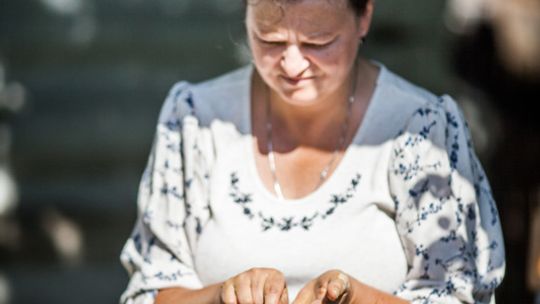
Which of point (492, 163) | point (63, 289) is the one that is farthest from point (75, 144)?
point (492, 163)

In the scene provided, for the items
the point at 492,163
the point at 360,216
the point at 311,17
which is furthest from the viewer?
the point at 492,163

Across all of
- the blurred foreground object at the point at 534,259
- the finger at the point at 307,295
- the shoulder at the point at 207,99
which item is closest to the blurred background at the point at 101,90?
the blurred foreground object at the point at 534,259

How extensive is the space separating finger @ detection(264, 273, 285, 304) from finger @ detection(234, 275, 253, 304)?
41mm

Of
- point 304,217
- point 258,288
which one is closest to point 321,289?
point 258,288

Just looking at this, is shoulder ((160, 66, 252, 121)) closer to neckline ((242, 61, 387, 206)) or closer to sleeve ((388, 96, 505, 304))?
neckline ((242, 61, 387, 206))

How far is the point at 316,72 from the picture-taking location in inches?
97.2

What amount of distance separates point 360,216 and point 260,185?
0.95 ft

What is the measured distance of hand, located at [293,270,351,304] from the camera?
2240 mm

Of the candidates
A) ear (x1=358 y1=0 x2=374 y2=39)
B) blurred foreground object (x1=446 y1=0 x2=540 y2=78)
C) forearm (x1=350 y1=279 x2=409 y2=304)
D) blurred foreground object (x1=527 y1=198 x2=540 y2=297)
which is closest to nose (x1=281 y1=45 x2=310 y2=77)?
ear (x1=358 y1=0 x2=374 y2=39)

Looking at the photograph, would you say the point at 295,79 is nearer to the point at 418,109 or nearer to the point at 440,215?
the point at 418,109

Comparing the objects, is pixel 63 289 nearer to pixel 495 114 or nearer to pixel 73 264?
pixel 73 264

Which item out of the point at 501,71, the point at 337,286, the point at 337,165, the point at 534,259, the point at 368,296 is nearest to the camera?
the point at 337,286

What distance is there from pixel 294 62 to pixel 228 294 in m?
0.60

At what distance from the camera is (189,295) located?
2.56m
